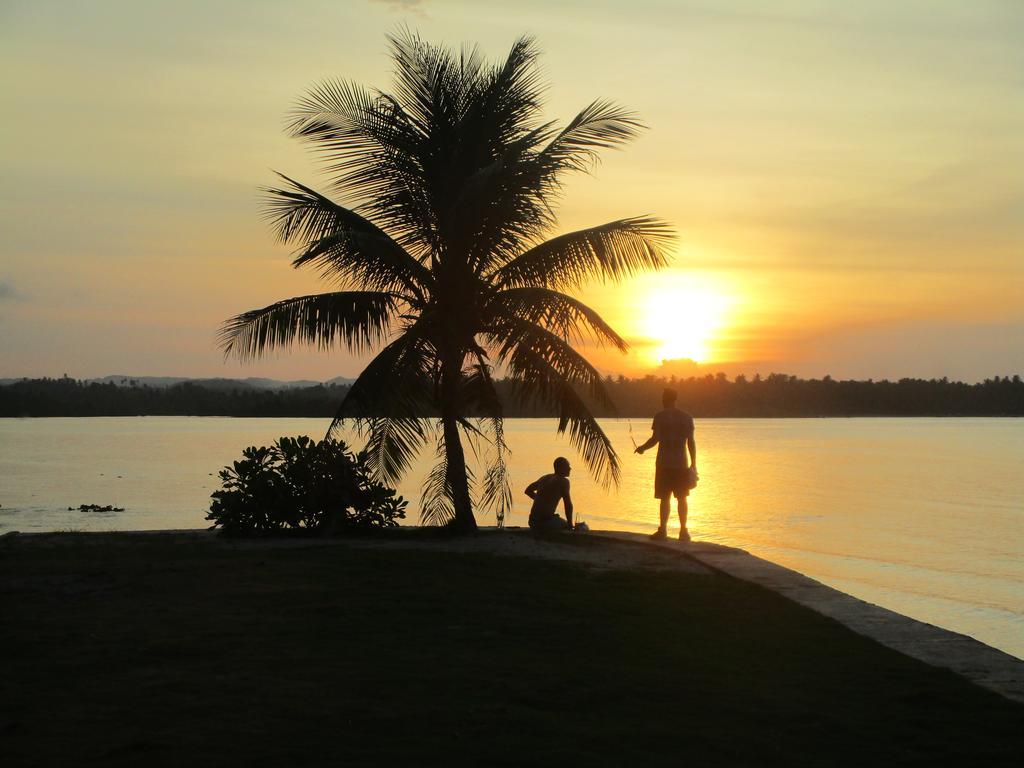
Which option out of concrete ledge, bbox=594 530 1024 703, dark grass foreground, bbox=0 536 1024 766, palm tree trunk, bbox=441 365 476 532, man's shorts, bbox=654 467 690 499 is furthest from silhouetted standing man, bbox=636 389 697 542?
dark grass foreground, bbox=0 536 1024 766

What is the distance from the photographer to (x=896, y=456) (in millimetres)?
62406

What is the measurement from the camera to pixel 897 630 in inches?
293

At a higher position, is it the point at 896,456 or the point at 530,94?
the point at 530,94

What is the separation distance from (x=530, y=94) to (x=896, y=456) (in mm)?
53680

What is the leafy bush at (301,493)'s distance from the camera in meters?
13.7

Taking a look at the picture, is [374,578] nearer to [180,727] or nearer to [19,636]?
[19,636]

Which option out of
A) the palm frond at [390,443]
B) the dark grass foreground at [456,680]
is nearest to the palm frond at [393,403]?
the palm frond at [390,443]

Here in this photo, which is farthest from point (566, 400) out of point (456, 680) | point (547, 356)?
point (456, 680)

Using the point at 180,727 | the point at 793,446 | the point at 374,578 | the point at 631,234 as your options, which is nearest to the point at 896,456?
the point at 793,446

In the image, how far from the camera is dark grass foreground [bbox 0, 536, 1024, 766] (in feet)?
15.3

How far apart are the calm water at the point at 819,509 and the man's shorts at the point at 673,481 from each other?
164 inches

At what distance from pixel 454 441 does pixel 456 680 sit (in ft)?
29.5

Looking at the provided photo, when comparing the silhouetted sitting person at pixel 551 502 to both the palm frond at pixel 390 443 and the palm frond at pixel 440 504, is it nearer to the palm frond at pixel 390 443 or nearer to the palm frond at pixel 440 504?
the palm frond at pixel 440 504

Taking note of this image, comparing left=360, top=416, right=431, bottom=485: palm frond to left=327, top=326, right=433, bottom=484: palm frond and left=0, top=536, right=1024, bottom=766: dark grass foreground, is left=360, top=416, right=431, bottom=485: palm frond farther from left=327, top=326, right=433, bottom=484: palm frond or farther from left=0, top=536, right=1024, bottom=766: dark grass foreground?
left=0, top=536, right=1024, bottom=766: dark grass foreground
